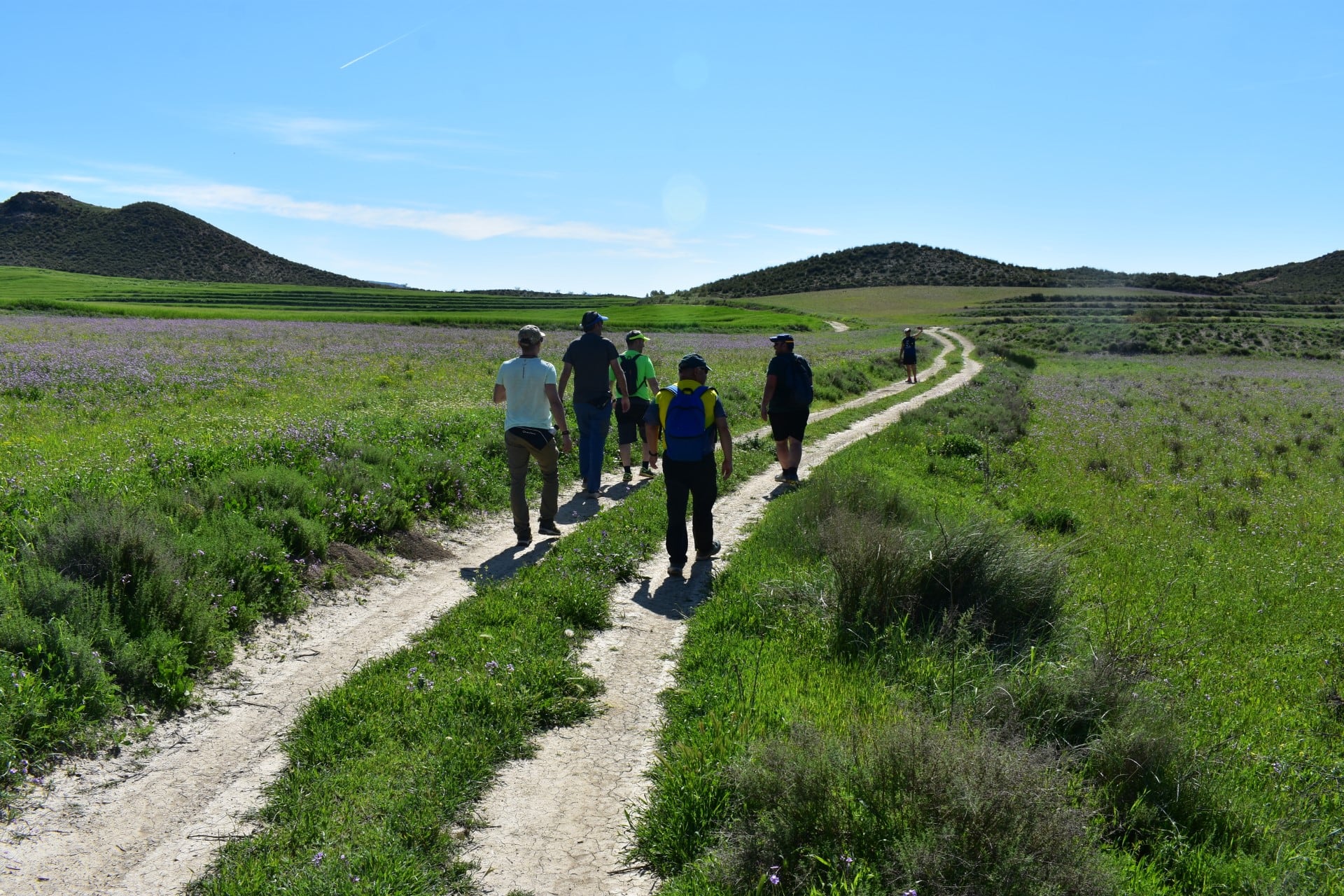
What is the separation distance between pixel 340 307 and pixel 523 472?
10110cm

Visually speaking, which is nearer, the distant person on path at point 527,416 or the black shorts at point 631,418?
the distant person on path at point 527,416

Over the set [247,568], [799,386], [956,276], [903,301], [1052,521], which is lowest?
[1052,521]

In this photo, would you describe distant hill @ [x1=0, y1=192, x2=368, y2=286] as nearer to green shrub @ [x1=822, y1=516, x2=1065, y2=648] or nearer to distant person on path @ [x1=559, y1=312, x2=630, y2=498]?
distant person on path @ [x1=559, y1=312, x2=630, y2=498]

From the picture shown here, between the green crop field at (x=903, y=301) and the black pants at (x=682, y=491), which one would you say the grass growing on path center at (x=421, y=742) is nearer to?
the black pants at (x=682, y=491)

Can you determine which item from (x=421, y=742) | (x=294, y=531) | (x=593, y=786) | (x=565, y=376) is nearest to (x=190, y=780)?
(x=421, y=742)

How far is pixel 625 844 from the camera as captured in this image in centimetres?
378

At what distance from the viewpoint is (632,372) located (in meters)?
12.6

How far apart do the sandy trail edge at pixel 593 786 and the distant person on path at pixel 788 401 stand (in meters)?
6.00

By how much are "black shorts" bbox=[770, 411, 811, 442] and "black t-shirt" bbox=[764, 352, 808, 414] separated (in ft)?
0.21

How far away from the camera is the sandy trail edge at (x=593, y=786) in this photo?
3541 millimetres

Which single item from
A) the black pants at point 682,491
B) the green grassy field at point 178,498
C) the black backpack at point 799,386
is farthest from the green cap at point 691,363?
the black backpack at point 799,386

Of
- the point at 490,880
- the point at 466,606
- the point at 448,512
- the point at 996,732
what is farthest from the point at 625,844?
the point at 448,512

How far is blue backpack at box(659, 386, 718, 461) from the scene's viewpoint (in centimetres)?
802

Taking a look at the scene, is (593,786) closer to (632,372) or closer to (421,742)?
(421,742)
